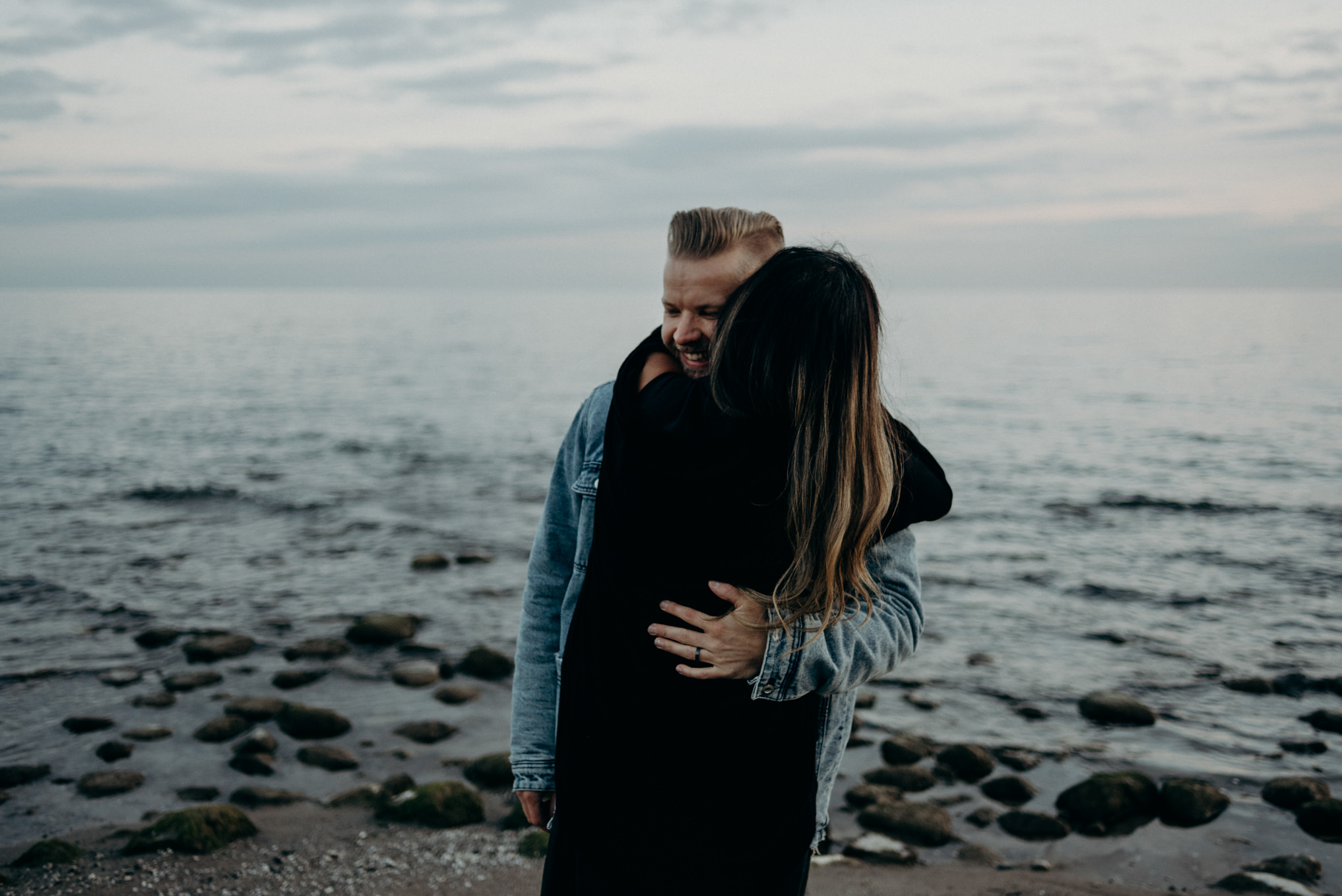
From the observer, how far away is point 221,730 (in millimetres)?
6438

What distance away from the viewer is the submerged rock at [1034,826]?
5.37m

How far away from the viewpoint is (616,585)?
75.1 inches

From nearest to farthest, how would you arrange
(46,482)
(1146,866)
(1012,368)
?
(1146,866), (46,482), (1012,368)

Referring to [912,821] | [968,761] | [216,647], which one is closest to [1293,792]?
[968,761]

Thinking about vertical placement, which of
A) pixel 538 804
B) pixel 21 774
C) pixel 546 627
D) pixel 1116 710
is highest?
pixel 546 627

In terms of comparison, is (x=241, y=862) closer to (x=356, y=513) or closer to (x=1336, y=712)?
(x=1336, y=712)

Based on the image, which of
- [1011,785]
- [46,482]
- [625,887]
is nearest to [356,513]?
[46,482]

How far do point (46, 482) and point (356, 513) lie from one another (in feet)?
22.6

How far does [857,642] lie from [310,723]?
5.82 metres

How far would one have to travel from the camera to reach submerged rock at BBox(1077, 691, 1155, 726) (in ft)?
23.3

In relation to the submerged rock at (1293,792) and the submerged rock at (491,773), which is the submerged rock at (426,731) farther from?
the submerged rock at (1293,792)

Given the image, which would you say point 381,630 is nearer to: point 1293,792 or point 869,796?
point 869,796

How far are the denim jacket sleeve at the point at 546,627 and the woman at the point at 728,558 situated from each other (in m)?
0.23

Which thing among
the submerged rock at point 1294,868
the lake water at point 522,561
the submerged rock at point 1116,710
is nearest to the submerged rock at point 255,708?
the lake water at point 522,561
